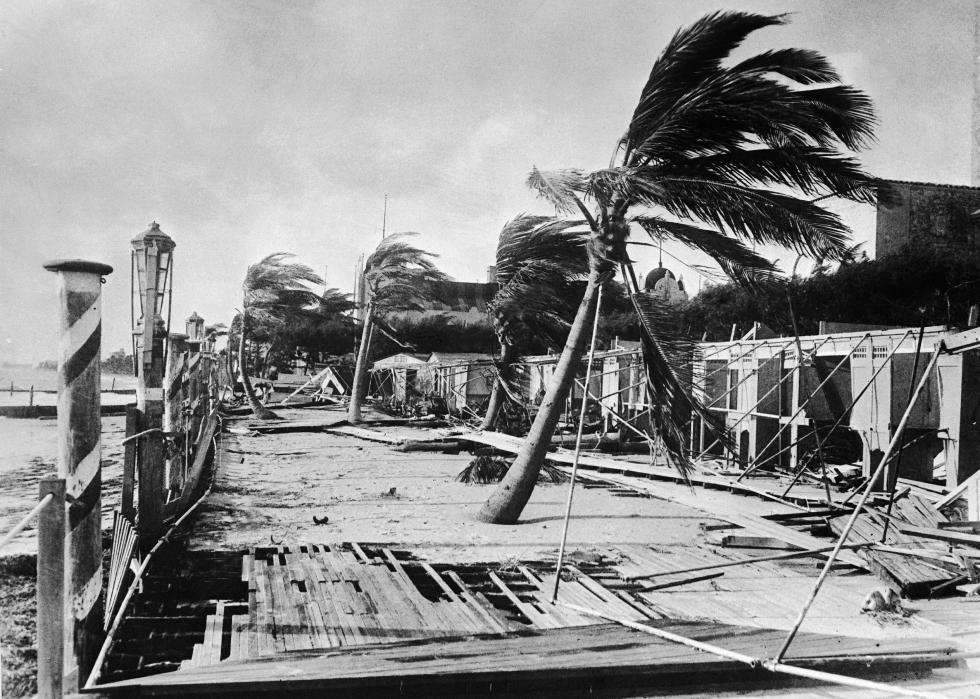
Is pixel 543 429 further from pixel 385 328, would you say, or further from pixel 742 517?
pixel 385 328

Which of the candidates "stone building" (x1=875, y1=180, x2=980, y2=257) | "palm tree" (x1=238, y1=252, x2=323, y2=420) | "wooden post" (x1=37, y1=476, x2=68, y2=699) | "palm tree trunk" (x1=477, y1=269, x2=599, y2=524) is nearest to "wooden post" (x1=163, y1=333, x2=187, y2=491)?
"palm tree trunk" (x1=477, y1=269, x2=599, y2=524)

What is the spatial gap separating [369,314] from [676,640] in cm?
1661

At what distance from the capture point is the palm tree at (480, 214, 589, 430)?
341 inches

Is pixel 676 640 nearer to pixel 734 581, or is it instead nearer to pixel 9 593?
pixel 734 581

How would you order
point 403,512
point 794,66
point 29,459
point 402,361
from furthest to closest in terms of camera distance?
point 402,361, point 29,459, point 403,512, point 794,66

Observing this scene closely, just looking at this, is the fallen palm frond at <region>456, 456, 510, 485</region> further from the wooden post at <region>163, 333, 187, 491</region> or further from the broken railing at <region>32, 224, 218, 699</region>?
the broken railing at <region>32, 224, 218, 699</region>

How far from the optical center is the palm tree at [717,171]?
5.57 meters

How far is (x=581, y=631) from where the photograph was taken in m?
4.13

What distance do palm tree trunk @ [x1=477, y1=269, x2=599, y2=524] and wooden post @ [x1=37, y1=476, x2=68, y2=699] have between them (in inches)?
185

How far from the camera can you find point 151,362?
5766mm

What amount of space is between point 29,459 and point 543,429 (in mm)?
10810

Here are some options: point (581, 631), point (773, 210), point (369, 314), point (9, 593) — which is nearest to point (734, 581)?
point (581, 631)

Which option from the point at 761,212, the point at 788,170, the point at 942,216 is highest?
the point at 942,216

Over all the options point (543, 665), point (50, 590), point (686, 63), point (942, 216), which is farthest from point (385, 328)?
point (50, 590)
